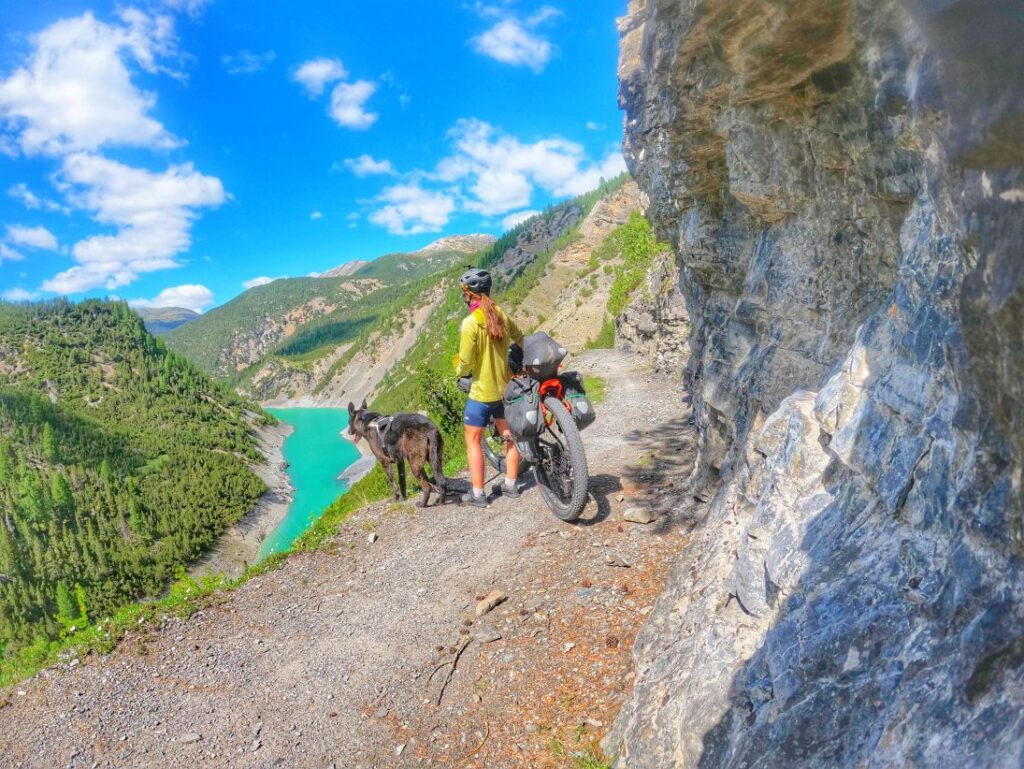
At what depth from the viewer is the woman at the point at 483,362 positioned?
20.7ft

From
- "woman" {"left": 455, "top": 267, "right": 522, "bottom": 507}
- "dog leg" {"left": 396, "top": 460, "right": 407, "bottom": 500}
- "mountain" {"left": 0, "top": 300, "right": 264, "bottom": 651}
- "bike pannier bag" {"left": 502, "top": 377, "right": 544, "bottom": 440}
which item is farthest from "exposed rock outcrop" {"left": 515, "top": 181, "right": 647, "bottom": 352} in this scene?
"mountain" {"left": 0, "top": 300, "right": 264, "bottom": 651}

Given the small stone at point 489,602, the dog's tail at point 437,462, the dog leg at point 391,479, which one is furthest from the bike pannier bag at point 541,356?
the dog leg at point 391,479

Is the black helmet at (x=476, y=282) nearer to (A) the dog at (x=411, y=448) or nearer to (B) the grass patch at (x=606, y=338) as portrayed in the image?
(A) the dog at (x=411, y=448)

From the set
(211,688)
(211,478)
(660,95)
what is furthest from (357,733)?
(211,478)

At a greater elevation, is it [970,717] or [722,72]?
[722,72]

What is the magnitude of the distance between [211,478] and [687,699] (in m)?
94.3

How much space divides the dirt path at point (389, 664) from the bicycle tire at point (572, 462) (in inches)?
9.1

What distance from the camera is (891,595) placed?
2094mm

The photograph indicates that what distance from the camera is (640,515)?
6004 mm

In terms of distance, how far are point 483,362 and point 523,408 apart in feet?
2.71

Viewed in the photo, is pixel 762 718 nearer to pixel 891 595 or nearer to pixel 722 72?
pixel 891 595

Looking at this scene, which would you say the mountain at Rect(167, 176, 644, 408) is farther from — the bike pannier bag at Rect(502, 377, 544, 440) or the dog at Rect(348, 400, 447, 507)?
the bike pannier bag at Rect(502, 377, 544, 440)

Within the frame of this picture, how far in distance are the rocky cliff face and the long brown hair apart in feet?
8.16

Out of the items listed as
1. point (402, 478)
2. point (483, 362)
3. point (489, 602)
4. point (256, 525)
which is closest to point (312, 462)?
point (256, 525)
